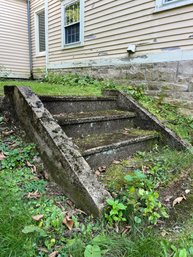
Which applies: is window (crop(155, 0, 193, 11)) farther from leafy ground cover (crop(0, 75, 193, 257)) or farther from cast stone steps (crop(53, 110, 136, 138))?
leafy ground cover (crop(0, 75, 193, 257))

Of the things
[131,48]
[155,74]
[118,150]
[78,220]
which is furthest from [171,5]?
[78,220]

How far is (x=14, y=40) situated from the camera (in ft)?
31.4

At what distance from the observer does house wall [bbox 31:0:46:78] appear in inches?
355

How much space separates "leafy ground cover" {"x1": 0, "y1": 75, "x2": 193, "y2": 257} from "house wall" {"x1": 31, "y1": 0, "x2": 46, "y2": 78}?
7.27 metres

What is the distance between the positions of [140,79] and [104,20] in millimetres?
1995

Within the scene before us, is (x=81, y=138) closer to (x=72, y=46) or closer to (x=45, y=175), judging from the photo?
(x=45, y=175)

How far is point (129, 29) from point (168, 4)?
103cm

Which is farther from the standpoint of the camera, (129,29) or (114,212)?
(129,29)

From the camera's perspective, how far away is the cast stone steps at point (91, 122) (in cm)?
261

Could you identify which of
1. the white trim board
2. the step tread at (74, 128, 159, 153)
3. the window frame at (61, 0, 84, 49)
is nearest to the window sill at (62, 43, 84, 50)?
the window frame at (61, 0, 84, 49)

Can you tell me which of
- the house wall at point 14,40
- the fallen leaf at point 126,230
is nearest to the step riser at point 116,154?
the fallen leaf at point 126,230

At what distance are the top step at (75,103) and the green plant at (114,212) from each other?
162 centimetres

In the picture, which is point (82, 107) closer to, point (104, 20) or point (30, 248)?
point (30, 248)

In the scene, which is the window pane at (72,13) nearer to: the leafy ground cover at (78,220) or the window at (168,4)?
the window at (168,4)
